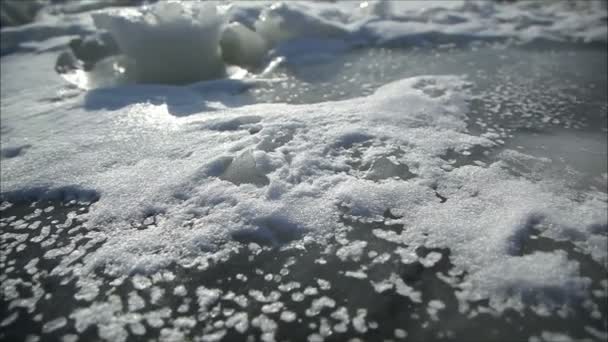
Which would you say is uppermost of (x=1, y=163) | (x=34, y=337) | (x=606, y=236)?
(x=1, y=163)


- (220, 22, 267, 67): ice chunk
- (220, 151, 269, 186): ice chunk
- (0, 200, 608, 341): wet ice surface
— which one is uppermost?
(220, 22, 267, 67): ice chunk

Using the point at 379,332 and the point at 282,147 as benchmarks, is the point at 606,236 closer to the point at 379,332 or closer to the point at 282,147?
the point at 379,332

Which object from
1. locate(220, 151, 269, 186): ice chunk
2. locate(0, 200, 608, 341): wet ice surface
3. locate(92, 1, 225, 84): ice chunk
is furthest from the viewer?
locate(92, 1, 225, 84): ice chunk

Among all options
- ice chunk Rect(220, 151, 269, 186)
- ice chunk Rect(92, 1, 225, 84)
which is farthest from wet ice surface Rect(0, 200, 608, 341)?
ice chunk Rect(92, 1, 225, 84)

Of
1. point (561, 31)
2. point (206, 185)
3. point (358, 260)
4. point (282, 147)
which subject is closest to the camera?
point (358, 260)

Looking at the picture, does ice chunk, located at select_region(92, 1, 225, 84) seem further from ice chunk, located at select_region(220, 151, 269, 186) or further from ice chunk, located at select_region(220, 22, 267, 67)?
ice chunk, located at select_region(220, 151, 269, 186)

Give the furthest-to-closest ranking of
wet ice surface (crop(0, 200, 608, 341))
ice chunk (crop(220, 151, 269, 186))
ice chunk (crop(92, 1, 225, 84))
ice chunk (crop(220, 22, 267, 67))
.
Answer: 1. ice chunk (crop(220, 22, 267, 67))
2. ice chunk (crop(92, 1, 225, 84))
3. ice chunk (crop(220, 151, 269, 186))
4. wet ice surface (crop(0, 200, 608, 341))

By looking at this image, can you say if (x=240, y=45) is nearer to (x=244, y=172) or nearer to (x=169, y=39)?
(x=169, y=39)

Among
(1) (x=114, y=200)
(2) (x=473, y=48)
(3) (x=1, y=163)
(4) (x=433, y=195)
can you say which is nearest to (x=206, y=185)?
(1) (x=114, y=200)

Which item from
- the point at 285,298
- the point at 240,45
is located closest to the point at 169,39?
the point at 240,45
